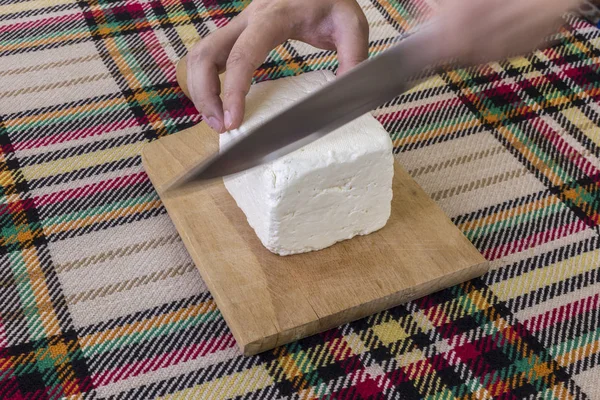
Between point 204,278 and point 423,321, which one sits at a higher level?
point 204,278

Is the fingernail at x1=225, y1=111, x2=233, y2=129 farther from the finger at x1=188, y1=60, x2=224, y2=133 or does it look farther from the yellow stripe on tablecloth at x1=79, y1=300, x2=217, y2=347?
the yellow stripe on tablecloth at x1=79, y1=300, x2=217, y2=347

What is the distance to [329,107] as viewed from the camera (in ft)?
2.86

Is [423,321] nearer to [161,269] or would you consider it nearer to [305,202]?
[305,202]

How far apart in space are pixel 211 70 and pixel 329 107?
0.89ft

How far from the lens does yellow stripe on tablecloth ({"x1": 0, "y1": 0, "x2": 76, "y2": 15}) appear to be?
4.96ft

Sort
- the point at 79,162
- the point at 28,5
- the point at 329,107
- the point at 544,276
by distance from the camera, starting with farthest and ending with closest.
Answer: the point at 28,5 < the point at 79,162 < the point at 544,276 < the point at 329,107

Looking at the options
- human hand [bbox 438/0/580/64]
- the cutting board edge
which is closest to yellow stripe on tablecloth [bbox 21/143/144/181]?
the cutting board edge

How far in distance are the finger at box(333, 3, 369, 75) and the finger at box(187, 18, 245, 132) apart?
15 cm

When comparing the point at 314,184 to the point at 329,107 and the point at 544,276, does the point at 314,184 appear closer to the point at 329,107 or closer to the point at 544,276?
the point at 329,107

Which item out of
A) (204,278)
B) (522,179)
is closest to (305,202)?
(204,278)

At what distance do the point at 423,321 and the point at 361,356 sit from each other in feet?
0.37

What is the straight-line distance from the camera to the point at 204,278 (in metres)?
1.03

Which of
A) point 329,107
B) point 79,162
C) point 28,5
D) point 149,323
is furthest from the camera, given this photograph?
point 28,5

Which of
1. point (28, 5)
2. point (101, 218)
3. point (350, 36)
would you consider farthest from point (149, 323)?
point (28, 5)
